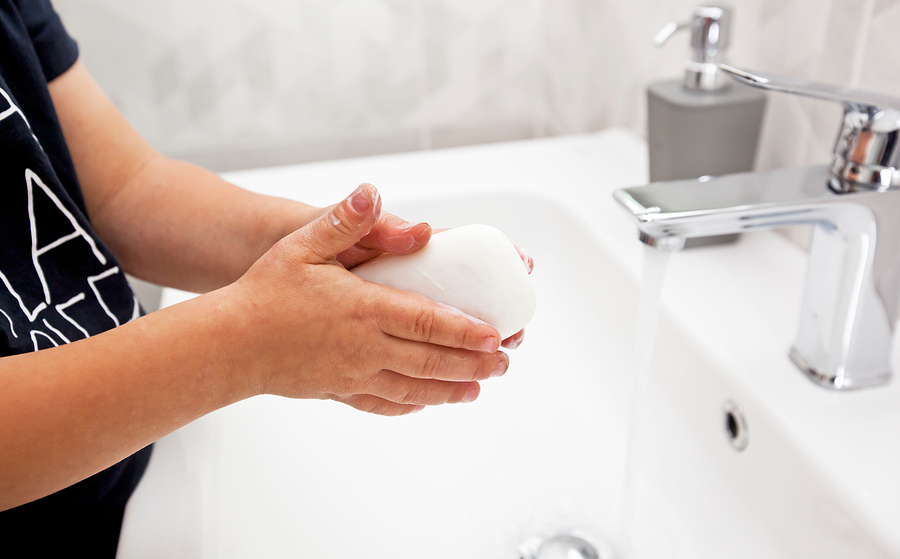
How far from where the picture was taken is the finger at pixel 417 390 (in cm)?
35

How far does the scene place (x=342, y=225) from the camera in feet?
1.03

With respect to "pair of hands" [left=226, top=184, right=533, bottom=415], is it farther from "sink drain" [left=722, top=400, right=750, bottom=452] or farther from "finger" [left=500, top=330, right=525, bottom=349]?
"sink drain" [left=722, top=400, right=750, bottom=452]

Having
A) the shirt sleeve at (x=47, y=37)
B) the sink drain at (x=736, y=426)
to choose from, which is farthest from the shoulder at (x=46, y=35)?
the sink drain at (x=736, y=426)

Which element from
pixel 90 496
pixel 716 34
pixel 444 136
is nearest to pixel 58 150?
pixel 90 496

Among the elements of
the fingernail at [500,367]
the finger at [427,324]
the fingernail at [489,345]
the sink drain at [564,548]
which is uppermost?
the finger at [427,324]

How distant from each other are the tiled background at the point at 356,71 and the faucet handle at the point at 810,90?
1.36 ft

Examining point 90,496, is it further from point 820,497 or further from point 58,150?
point 820,497

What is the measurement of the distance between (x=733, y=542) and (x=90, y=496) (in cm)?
39

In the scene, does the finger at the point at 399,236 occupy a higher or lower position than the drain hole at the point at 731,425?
higher

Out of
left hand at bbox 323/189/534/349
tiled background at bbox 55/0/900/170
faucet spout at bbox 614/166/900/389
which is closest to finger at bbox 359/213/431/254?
left hand at bbox 323/189/534/349

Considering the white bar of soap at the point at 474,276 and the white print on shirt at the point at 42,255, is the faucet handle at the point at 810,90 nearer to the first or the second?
the white bar of soap at the point at 474,276

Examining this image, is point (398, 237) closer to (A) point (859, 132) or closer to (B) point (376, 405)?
(B) point (376, 405)

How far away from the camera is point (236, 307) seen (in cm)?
31

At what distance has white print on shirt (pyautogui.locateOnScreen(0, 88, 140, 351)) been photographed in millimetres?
389
